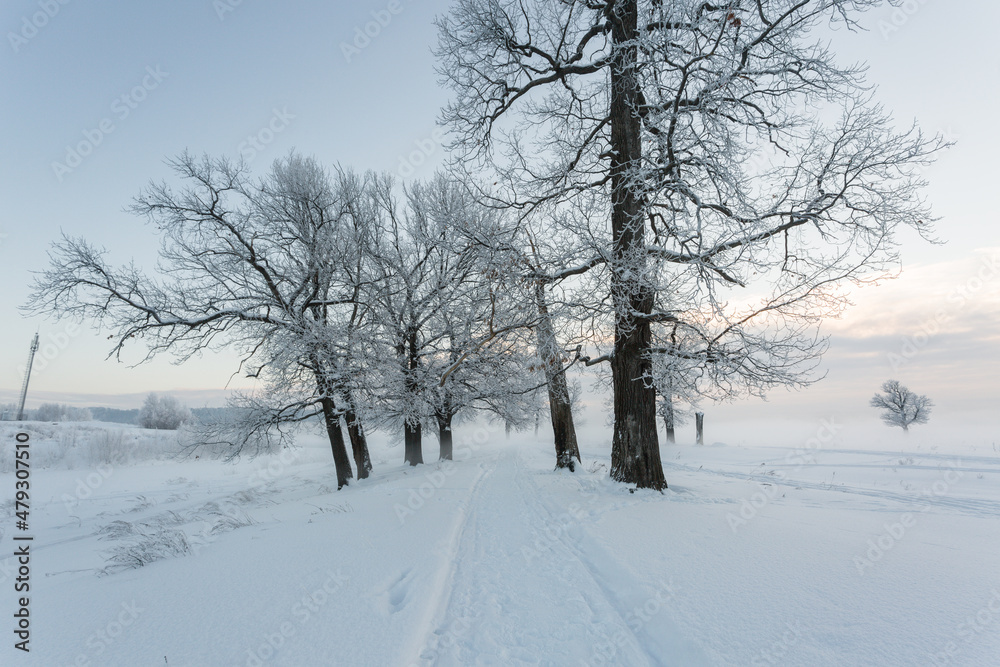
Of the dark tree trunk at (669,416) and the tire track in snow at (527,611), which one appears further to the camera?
the dark tree trunk at (669,416)

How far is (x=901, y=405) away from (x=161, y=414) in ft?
289

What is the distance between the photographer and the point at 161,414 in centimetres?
5441

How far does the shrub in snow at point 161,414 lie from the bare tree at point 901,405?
3260 inches

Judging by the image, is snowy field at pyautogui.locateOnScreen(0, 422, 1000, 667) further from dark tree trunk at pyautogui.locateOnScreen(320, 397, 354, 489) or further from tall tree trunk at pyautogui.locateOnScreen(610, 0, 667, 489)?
dark tree trunk at pyautogui.locateOnScreen(320, 397, 354, 489)

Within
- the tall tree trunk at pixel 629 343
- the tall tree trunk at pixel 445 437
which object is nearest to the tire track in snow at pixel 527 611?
the tall tree trunk at pixel 629 343

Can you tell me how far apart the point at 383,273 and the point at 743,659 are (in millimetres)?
14117

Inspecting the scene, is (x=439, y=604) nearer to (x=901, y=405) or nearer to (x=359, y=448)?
(x=359, y=448)

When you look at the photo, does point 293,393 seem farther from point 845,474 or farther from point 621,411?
point 845,474

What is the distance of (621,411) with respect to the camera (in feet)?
25.4

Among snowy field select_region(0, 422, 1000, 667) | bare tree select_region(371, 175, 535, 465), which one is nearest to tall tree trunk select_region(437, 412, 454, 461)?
bare tree select_region(371, 175, 535, 465)

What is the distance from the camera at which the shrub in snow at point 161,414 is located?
53.9 metres

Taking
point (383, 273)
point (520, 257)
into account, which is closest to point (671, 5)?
point (520, 257)

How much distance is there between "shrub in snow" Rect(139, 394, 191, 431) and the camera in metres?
53.9

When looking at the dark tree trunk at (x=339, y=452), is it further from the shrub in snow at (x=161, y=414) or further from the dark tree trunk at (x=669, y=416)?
the shrub in snow at (x=161, y=414)
